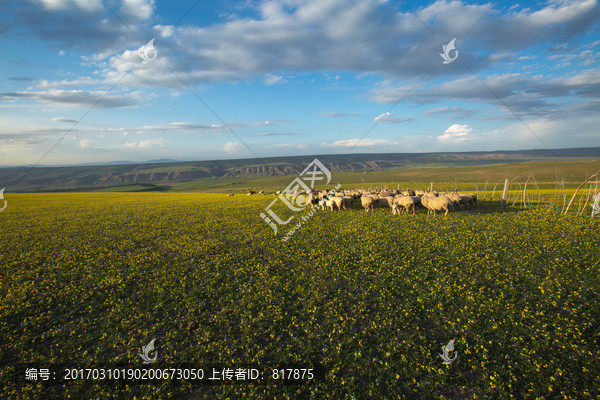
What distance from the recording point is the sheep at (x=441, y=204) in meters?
26.1

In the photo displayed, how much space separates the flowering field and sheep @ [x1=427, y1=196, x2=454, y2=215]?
19.7 ft

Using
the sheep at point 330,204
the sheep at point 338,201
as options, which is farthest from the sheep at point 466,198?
the sheep at point 330,204

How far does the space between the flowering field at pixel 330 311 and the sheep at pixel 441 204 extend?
6.02m

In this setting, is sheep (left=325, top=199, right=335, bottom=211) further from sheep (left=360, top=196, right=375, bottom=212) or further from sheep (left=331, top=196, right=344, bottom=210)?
sheep (left=360, top=196, right=375, bottom=212)

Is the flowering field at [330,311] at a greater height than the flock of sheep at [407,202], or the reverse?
the flock of sheep at [407,202]

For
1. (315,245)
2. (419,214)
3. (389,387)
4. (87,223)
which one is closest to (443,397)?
(389,387)

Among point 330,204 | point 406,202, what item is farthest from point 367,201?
point 330,204

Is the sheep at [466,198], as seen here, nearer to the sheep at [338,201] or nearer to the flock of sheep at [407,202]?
the flock of sheep at [407,202]

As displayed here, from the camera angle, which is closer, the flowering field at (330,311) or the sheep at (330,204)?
the flowering field at (330,311)

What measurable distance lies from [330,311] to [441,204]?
2091 centimetres

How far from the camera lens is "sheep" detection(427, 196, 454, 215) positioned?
85.6 feet

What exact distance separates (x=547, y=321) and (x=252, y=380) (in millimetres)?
10776

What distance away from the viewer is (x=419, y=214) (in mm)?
27094

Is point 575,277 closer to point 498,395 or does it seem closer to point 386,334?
point 498,395
